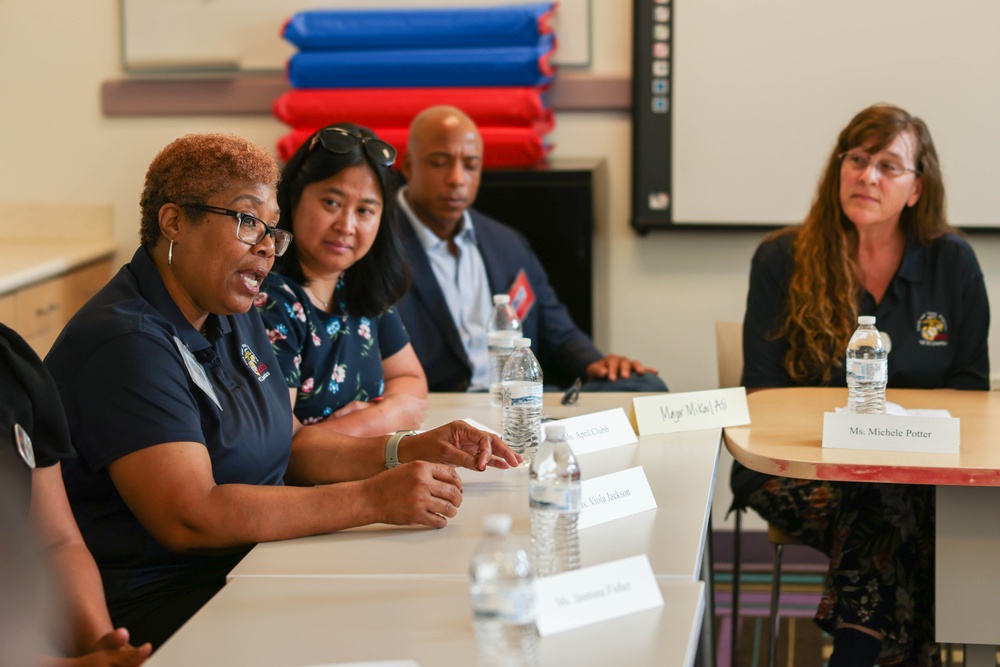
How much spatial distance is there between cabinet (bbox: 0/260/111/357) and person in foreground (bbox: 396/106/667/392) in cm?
112

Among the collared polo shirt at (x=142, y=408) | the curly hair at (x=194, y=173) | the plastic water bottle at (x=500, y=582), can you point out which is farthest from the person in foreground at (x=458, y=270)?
the plastic water bottle at (x=500, y=582)

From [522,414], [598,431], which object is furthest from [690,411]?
[522,414]

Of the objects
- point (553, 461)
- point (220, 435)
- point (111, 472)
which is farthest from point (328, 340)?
point (553, 461)

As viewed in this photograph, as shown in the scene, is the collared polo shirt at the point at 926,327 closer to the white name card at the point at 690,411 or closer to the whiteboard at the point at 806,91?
the white name card at the point at 690,411

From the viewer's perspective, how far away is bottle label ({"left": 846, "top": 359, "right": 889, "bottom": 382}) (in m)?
2.61

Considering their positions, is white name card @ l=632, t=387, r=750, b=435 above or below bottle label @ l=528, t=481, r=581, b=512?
below

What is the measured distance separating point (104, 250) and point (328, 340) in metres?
2.10

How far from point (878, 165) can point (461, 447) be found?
4.93 ft

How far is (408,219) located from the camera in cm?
369

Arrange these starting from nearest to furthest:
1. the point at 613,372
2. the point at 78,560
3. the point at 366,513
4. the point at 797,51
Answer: the point at 78,560
the point at 366,513
the point at 613,372
the point at 797,51

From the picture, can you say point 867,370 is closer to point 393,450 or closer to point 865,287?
point 865,287

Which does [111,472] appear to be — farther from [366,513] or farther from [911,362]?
[911,362]

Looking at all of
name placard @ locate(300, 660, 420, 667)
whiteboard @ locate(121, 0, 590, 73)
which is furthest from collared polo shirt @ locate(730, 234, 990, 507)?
whiteboard @ locate(121, 0, 590, 73)

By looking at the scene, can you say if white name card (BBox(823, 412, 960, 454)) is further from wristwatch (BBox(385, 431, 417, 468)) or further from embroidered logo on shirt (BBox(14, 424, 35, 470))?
embroidered logo on shirt (BBox(14, 424, 35, 470))
